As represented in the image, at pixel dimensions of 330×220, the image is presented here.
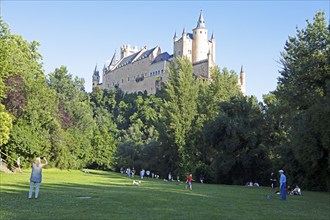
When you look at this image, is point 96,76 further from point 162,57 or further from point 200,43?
point 200,43

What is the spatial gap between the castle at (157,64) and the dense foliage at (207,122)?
162 feet

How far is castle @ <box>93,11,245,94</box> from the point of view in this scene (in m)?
120

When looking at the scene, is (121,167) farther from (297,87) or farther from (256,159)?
(297,87)

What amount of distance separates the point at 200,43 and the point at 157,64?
55.7 ft

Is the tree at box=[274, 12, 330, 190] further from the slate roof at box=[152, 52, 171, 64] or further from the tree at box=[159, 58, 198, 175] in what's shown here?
the slate roof at box=[152, 52, 171, 64]

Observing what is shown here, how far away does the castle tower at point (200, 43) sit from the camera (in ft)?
416

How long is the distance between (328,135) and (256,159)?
19061mm

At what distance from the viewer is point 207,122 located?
51031 millimetres

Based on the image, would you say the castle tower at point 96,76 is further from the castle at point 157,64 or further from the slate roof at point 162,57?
the slate roof at point 162,57

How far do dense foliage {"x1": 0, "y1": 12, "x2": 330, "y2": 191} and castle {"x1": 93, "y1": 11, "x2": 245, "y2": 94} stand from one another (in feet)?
162

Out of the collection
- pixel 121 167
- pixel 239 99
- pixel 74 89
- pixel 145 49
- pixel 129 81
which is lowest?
pixel 121 167

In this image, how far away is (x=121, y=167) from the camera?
75000mm

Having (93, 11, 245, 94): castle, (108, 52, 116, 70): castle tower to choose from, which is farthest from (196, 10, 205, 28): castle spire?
(108, 52, 116, 70): castle tower

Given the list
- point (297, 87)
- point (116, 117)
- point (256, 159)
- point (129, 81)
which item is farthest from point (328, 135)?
point (129, 81)
